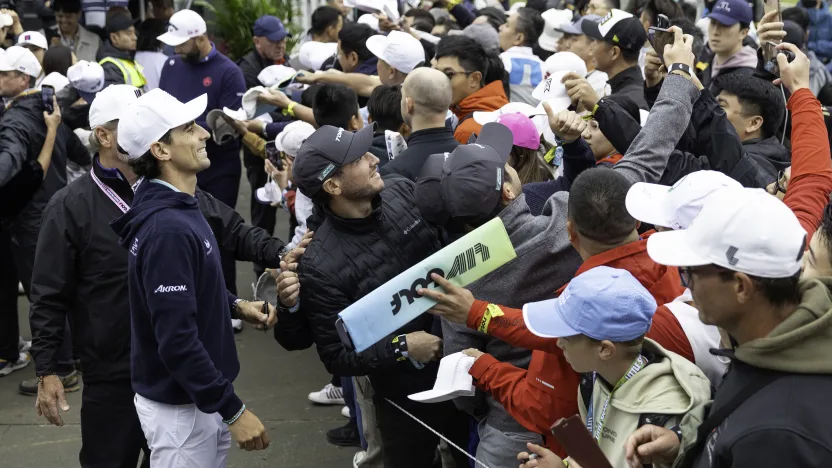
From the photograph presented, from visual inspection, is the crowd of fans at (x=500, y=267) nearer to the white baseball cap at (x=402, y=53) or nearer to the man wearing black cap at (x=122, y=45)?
the white baseball cap at (x=402, y=53)

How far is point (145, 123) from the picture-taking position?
11.2 feet

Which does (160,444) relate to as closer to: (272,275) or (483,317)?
(272,275)

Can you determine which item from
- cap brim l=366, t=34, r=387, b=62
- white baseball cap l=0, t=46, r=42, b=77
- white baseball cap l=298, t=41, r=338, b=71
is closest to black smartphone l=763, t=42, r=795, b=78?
cap brim l=366, t=34, r=387, b=62

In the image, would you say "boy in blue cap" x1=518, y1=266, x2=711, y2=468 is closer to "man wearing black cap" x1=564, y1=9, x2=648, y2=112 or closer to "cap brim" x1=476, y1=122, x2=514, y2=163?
"cap brim" x1=476, y1=122, x2=514, y2=163

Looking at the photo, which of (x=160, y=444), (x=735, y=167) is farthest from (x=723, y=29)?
(x=160, y=444)

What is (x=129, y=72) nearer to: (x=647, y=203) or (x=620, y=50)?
(x=620, y=50)

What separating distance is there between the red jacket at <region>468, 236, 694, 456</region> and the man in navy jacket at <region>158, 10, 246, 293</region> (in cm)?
501

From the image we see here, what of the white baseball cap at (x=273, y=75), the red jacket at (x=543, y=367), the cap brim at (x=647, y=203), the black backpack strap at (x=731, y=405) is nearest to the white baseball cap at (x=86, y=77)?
the white baseball cap at (x=273, y=75)

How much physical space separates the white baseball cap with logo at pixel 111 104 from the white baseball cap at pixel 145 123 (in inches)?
23.2

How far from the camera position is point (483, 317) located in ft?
9.71

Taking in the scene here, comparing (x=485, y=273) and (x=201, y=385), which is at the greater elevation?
(x=485, y=273)

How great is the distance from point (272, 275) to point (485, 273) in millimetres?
1596


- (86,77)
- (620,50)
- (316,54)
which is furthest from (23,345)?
(620,50)

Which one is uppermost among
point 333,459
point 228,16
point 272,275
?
point 272,275
